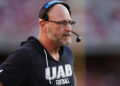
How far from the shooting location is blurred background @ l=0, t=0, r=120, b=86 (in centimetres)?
686

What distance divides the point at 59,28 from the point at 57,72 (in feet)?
1.16

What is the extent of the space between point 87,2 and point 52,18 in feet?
15.0

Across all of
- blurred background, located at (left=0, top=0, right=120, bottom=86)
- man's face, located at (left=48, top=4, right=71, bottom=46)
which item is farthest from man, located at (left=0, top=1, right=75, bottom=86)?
blurred background, located at (left=0, top=0, right=120, bottom=86)

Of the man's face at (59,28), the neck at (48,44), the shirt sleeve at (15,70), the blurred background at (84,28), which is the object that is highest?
the man's face at (59,28)

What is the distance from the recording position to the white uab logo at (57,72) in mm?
2436

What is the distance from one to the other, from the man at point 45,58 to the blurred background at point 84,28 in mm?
4247

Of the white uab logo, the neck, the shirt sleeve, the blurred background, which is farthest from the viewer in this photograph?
the blurred background

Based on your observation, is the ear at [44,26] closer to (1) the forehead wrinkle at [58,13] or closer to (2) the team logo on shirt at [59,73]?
(1) the forehead wrinkle at [58,13]

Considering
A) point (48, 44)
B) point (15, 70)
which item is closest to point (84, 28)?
point (48, 44)

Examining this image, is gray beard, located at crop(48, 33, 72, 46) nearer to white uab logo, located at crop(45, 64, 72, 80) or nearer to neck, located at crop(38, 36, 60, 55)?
neck, located at crop(38, 36, 60, 55)

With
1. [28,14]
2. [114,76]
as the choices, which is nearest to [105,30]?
[114,76]

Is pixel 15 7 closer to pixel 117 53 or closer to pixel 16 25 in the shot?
pixel 16 25

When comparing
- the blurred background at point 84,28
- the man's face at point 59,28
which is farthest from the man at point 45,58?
the blurred background at point 84,28

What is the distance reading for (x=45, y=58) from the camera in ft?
8.14
